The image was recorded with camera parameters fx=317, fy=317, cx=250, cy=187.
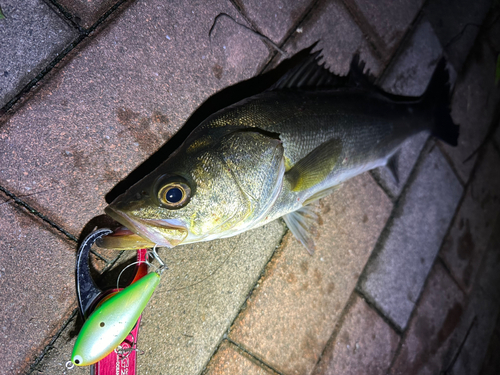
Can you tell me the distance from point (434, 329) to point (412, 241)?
37.1 inches

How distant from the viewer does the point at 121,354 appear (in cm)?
163

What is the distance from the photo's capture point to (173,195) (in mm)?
1430

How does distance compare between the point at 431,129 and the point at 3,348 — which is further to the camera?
the point at 431,129

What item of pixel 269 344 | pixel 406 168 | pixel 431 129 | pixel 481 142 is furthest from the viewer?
pixel 481 142

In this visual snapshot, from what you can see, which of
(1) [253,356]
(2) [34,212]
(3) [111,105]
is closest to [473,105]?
(1) [253,356]

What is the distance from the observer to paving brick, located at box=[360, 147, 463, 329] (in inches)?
108

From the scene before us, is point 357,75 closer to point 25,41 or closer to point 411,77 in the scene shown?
point 411,77

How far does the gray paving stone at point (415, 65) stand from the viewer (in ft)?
9.31

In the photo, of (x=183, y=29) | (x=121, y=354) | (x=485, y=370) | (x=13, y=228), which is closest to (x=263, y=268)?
(x=121, y=354)

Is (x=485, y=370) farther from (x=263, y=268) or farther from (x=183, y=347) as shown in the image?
(x=183, y=347)

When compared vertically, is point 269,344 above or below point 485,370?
below

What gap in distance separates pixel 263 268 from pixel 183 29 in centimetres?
166

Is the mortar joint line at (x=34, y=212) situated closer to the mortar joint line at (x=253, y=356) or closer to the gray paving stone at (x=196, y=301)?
the gray paving stone at (x=196, y=301)

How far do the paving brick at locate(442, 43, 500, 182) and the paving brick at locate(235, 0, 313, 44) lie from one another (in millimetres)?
2032
